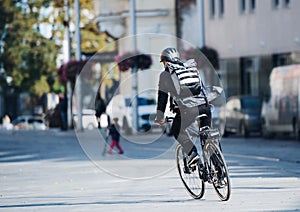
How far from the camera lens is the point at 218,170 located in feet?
47.2

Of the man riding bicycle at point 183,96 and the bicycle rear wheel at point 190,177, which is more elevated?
the man riding bicycle at point 183,96

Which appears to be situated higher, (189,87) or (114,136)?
(189,87)

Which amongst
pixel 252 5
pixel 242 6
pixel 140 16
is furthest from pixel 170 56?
pixel 140 16

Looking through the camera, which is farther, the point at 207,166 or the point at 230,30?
the point at 230,30

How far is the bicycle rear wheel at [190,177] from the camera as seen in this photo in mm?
15273

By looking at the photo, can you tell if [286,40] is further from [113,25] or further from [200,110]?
[200,110]

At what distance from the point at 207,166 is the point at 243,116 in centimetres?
2803

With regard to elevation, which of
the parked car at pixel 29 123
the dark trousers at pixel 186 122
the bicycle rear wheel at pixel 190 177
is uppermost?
the dark trousers at pixel 186 122

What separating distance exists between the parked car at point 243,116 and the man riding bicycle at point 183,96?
26.7m

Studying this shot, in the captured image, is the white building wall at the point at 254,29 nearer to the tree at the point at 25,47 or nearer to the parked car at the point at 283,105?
the parked car at the point at 283,105

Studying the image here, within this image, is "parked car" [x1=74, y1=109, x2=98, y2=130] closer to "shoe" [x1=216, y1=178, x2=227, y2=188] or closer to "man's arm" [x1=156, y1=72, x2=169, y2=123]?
"man's arm" [x1=156, y1=72, x2=169, y2=123]

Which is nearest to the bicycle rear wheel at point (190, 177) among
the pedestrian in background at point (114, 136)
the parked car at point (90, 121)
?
the parked car at point (90, 121)

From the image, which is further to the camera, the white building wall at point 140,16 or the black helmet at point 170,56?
the white building wall at point 140,16

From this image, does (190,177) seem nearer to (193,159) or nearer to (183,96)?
(193,159)
